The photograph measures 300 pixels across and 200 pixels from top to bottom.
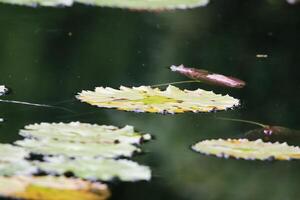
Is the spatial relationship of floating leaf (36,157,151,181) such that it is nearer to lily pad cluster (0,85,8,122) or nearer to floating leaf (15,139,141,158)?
floating leaf (15,139,141,158)

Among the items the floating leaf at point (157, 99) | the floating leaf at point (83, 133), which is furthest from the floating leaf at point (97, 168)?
the floating leaf at point (157, 99)

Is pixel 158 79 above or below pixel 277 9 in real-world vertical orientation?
below

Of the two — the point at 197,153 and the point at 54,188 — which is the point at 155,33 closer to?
the point at 197,153

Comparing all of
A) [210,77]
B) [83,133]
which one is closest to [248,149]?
[83,133]

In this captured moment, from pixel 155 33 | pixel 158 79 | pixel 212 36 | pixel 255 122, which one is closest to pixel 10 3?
pixel 155 33

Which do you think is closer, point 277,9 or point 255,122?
point 255,122

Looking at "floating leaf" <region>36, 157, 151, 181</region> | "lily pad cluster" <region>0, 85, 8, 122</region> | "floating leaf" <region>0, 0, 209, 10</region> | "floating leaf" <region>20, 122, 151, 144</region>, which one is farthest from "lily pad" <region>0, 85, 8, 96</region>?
"floating leaf" <region>0, 0, 209, 10</region>
